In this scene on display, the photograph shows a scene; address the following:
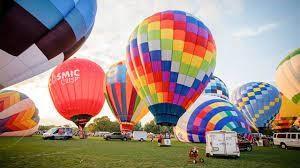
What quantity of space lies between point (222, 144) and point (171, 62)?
5990 millimetres

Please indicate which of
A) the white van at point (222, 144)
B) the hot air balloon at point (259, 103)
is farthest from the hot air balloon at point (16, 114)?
the hot air balloon at point (259, 103)

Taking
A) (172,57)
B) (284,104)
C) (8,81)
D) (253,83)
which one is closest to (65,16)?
(8,81)

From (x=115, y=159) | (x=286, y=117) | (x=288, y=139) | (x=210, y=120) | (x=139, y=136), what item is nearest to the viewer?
(x=115, y=159)

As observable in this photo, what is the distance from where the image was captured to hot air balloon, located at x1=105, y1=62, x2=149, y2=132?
96.3ft

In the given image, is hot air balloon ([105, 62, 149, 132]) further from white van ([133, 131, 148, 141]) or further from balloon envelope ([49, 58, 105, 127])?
white van ([133, 131, 148, 141])

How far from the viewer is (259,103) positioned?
109 feet

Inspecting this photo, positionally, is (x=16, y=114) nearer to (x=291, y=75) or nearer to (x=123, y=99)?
(x=123, y=99)

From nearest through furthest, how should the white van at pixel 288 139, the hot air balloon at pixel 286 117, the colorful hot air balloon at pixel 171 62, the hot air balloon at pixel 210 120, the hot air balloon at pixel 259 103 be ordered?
the colorful hot air balloon at pixel 171 62, the white van at pixel 288 139, the hot air balloon at pixel 210 120, the hot air balloon at pixel 259 103, the hot air balloon at pixel 286 117

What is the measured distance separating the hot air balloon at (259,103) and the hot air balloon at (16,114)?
24395mm

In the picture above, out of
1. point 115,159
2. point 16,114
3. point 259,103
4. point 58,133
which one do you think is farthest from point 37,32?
point 259,103

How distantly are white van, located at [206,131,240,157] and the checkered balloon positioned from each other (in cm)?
1851

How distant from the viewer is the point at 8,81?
9727mm

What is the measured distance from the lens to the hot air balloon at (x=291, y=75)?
1035 inches

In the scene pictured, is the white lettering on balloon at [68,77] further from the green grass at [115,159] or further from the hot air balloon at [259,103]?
the hot air balloon at [259,103]
